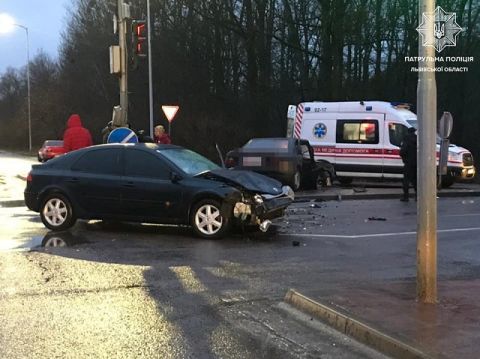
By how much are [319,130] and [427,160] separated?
47.4 feet

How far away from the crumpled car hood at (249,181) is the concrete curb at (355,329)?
376cm

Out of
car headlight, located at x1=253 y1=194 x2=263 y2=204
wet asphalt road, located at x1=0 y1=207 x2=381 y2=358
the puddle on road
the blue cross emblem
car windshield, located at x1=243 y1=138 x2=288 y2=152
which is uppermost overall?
the blue cross emblem

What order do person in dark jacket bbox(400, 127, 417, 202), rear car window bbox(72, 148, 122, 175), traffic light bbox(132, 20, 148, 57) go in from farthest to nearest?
traffic light bbox(132, 20, 148, 57)
person in dark jacket bbox(400, 127, 417, 202)
rear car window bbox(72, 148, 122, 175)

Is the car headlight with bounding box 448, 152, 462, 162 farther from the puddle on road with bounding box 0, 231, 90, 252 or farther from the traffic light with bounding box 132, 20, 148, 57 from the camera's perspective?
the puddle on road with bounding box 0, 231, 90, 252

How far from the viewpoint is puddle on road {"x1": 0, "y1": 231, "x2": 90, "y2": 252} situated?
884 cm

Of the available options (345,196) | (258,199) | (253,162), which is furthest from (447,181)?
(258,199)

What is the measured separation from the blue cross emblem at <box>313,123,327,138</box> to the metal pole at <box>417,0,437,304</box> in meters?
14.3

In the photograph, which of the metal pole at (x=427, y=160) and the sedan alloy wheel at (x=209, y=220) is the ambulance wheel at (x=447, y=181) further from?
the metal pole at (x=427, y=160)

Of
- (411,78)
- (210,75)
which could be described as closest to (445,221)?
(411,78)

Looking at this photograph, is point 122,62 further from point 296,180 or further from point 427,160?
point 427,160

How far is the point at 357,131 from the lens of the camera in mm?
19250

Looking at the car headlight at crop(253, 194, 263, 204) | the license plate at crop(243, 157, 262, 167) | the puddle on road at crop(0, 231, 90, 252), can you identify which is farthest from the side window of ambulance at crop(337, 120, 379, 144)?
the puddle on road at crop(0, 231, 90, 252)

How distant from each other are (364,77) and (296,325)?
31.1 metres

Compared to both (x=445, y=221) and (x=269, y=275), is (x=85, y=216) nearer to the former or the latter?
(x=269, y=275)
